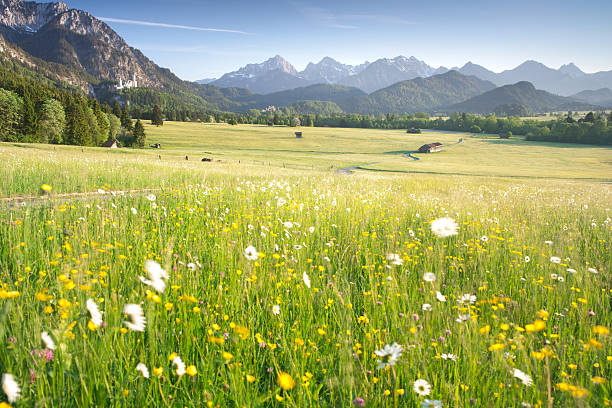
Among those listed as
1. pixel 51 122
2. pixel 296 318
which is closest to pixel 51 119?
pixel 51 122

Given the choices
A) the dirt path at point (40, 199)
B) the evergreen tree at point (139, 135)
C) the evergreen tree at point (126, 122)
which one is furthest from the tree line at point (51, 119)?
the dirt path at point (40, 199)

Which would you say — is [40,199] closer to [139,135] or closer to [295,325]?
[295,325]

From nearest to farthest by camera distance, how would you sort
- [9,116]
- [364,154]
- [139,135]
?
[9,116] → [364,154] → [139,135]

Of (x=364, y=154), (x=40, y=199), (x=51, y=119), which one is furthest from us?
(x=364, y=154)

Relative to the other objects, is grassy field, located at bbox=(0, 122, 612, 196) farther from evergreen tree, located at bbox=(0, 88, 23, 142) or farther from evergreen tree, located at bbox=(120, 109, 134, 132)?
evergreen tree, located at bbox=(0, 88, 23, 142)

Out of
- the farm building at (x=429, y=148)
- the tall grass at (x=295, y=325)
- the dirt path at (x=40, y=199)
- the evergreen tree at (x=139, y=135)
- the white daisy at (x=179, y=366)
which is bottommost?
the tall grass at (x=295, y=325)

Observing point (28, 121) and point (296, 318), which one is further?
point (28, 121)

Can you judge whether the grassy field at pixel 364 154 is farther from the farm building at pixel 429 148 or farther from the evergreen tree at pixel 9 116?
Answer: the evergreen tree at pixel 9 116

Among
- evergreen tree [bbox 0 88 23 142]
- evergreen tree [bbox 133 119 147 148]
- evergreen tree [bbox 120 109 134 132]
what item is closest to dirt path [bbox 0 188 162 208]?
evergreen tree [bbox 0 88 23 142]

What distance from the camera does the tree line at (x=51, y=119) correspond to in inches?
2640

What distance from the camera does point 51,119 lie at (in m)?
71.9

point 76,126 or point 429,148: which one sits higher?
point 76,126

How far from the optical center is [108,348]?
85.1 inches

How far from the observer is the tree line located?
67.1 metres
